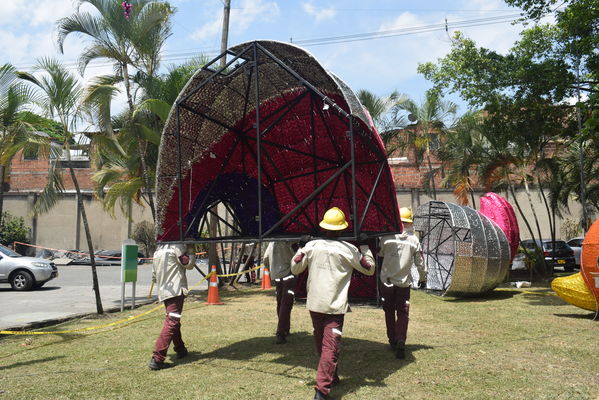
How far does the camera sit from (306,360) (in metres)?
7.02

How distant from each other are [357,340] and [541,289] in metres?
9.67

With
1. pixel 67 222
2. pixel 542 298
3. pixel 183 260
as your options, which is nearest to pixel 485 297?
pixel 542 298

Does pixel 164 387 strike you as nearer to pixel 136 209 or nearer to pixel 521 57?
pixel 521 57

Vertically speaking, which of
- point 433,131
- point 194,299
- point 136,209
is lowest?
point 194,299

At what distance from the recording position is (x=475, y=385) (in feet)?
19.1

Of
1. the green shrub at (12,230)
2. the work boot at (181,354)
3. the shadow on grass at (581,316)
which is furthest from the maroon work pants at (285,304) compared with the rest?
the green shrub at (12,230)

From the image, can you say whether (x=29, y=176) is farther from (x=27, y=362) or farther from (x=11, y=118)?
(x=27, y=362)

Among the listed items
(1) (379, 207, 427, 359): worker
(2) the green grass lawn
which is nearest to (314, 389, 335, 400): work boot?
(2) the green grass lawn

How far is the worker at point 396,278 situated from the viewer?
7.32m

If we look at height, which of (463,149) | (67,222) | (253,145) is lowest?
(67,222)

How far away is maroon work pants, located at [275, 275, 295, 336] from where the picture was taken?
8117mm

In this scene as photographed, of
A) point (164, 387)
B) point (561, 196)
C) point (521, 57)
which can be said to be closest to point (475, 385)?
point (164, 387)

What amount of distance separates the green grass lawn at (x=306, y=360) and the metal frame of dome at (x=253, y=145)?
156 cm

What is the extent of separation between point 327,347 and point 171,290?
2333mm
